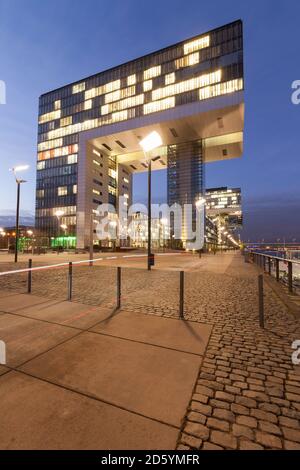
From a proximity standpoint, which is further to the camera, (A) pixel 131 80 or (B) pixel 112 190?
(B) pixel 112 190

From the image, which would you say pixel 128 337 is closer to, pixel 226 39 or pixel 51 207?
pixel 226 39

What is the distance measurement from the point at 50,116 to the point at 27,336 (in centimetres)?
8905

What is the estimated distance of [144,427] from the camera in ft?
6.98

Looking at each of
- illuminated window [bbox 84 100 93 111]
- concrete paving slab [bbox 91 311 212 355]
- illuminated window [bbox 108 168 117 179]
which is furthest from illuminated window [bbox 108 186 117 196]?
concrete paving slab [bbox 91 311 212 355]

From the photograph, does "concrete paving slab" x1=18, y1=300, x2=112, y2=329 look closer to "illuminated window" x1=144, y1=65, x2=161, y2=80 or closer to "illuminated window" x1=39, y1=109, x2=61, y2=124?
"illuminated window" x1=144, y1=65, x2=161, y2=80

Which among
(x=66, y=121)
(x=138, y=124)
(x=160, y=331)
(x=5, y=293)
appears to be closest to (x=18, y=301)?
(x=5, y=293)

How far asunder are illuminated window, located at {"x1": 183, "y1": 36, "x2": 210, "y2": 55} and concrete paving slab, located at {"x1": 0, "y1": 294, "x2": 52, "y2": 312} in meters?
71.2

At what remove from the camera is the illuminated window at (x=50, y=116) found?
75.4m

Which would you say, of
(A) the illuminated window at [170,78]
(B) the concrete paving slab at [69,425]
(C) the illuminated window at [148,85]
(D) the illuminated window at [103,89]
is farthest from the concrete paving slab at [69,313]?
(D) the illuminated window at [103,89]

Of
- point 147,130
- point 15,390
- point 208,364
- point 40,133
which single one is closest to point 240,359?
point 208,364

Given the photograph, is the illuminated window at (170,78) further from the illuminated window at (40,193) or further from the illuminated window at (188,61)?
the illuminated window at (40,193)

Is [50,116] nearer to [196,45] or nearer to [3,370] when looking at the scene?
[196,45]

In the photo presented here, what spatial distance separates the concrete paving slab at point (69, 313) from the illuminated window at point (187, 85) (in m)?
64.1

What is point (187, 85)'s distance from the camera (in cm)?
5847
